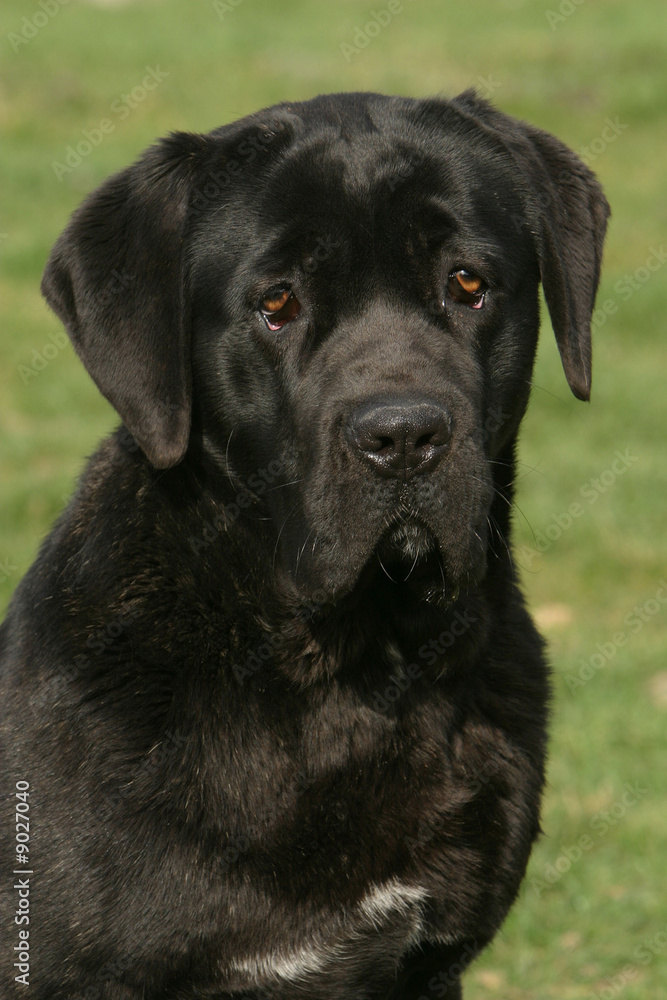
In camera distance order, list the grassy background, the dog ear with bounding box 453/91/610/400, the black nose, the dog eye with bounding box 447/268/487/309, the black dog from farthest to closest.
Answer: the grassy background < the dog ear with bounding box 453/91/610/400 < the dog eye with bounding box 447/268/487/309 < the black dog < the black nose

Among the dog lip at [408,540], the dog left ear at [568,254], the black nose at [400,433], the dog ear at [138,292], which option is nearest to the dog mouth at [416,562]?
the dog lip at [408,540]

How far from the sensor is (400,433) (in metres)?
2.79

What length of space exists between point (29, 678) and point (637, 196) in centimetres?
985

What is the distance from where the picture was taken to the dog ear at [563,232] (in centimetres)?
336

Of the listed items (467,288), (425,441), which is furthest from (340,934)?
(467,288)

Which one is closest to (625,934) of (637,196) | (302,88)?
(637,196)

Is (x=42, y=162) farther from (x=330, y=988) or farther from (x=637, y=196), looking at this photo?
(x=330, y=988)

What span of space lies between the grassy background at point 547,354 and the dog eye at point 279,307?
1366 millimetres

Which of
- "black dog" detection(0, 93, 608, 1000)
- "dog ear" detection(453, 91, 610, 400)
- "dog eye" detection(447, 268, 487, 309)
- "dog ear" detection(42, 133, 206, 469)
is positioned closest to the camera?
"black dog" detection(0, 93, 608, 1000)

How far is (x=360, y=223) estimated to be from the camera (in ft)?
10.0

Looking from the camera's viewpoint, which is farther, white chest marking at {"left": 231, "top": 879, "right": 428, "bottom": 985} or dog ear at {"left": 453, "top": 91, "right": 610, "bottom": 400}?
dog ear at {"left": 453, "top": 91, "right": 610, "bottom": 400}

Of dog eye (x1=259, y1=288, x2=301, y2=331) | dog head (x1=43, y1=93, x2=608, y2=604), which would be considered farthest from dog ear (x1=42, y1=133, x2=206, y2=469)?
dog eye (x1=259, y1=288, x2=301, y2=331)

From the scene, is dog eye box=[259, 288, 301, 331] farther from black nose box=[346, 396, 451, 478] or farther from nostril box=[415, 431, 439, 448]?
nostril box=[415, 431, 439, 448]

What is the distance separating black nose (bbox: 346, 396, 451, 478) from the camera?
279 centimetres
